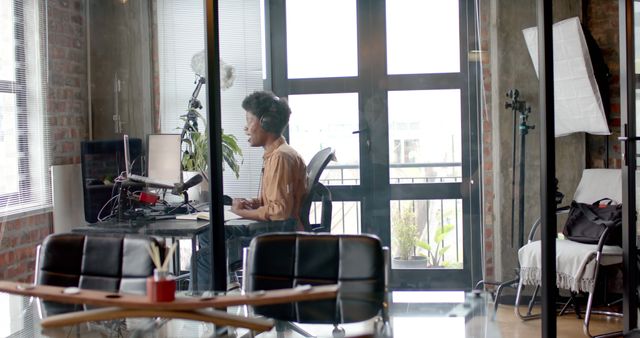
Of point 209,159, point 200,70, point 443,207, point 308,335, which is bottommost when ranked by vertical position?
point 308,335

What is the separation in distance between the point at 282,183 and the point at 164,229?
764 mm

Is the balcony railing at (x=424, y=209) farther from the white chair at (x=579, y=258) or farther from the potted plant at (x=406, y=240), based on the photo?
the white chair at (x=579, y=258)

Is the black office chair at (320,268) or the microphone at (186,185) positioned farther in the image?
the microphone at (186,185)

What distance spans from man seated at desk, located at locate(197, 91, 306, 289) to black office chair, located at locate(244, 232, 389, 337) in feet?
4.22

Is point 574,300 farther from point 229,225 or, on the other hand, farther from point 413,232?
point 229,225

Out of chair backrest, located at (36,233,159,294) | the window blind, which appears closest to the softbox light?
the window blind

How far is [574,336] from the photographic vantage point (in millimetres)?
4547

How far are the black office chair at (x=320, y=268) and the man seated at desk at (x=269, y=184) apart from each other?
4.22ft

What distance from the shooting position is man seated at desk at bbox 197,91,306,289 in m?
4.45

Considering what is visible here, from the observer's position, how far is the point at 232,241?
453 centimetres

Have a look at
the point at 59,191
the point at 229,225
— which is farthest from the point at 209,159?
the point at 59,191

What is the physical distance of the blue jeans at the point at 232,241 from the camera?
4.51m

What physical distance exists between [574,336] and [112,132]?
9.59ft

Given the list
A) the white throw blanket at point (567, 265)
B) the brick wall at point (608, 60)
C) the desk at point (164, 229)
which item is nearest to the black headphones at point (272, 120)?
the desk at point (164, 229)
